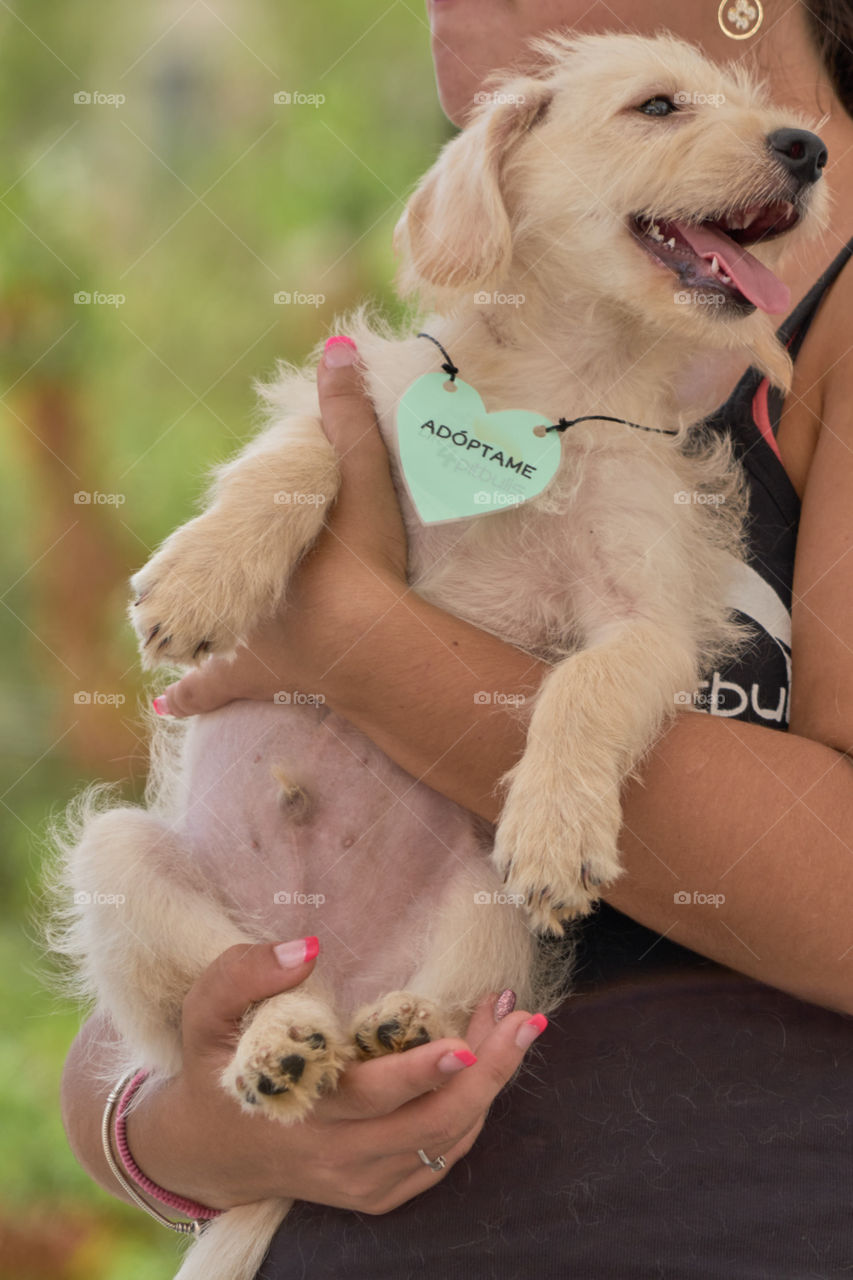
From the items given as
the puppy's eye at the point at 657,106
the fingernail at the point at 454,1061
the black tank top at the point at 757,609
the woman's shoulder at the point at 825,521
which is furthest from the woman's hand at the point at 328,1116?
the puppy's eye at the point at 657,106

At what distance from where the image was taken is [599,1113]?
1.30m

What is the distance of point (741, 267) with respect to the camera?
4.81 feet

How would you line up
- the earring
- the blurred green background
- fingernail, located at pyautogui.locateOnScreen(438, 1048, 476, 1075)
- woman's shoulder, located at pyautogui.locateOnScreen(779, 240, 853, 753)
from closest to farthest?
1. fingernail, located at pyautogui.locateOnScreen(438, 1048, 476, 1075)
2. woman's shoulder, located at pyautogui.locateOnScreen(779, 240, 853, 753)
3. the earring
4. the blurred green background

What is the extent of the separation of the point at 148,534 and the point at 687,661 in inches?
91.8

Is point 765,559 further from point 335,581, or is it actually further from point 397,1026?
point 397,1026

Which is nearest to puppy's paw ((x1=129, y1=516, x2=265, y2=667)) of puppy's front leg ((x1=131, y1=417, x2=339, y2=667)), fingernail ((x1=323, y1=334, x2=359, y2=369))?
puppy's front leg ((x1=131, y1=417, x2=339, y2=667))

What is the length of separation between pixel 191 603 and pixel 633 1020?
0.76 metres

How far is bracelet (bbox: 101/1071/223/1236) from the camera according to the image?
1.50 m

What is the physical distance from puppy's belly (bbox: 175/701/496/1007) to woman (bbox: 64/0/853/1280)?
121 millimetres

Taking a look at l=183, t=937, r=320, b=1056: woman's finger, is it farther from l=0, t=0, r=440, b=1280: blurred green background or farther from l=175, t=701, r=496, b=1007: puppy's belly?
l=0, t=0, r=440, b=1280: blurred green background

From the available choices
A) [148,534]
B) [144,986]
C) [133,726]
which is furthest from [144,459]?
[144,986]

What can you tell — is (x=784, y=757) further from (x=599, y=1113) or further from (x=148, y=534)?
(x=148, y=534)

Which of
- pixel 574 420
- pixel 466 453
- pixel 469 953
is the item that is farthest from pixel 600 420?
pixel 469 953

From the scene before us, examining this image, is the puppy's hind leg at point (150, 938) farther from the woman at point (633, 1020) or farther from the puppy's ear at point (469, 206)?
the puppy's ear at point (469, 206)
